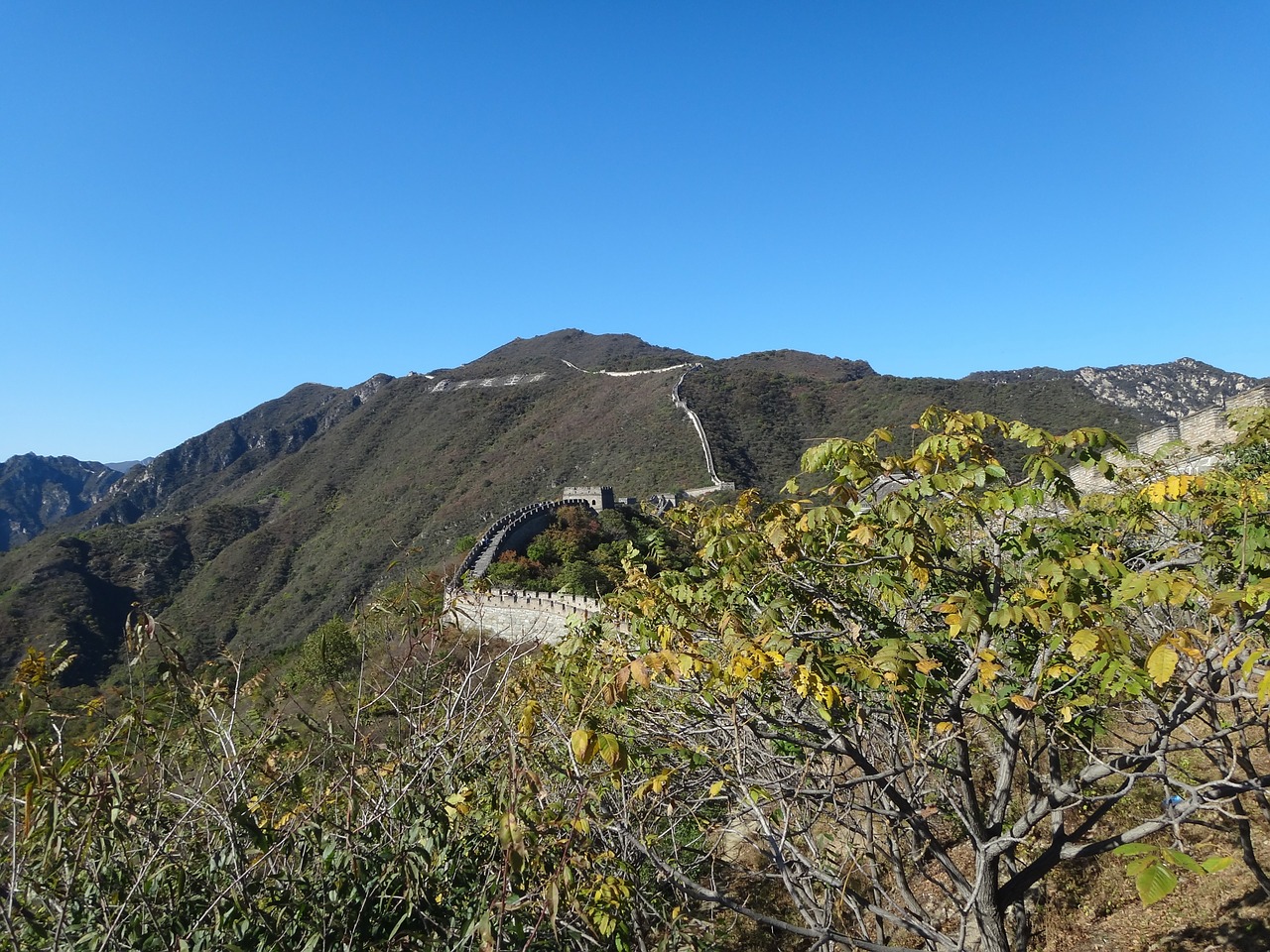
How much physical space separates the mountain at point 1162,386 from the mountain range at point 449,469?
30 cm

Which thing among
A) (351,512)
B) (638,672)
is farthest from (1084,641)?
(351,512)

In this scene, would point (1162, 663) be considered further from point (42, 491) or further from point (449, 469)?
point (42, 491)

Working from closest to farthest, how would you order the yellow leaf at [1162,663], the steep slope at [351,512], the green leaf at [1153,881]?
the green leaf at [1153,881] < the yellow leaf at [1162,663] < the steep slope at [351,512]

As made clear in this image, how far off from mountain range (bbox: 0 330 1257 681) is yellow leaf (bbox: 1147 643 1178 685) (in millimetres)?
28821

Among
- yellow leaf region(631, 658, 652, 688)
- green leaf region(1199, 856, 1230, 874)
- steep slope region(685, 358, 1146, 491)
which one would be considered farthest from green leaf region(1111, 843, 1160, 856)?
steep slope region(685, 358, 1146, 491)

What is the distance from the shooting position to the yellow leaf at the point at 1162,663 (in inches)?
76.7

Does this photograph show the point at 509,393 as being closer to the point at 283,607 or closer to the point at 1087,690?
the point at 283,607

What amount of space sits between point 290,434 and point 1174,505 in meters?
142

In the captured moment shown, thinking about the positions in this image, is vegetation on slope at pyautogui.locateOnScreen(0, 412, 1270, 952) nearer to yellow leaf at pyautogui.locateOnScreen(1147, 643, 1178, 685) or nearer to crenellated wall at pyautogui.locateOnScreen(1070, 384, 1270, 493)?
yellow leaf at pyautogui.locateOnScreen(1147, 643, 1178, 685)

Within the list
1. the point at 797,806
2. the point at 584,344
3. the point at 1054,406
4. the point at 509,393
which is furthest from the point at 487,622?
the point at 584,344

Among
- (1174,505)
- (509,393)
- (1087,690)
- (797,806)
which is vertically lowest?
(797,806)

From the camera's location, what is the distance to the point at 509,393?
8250cm

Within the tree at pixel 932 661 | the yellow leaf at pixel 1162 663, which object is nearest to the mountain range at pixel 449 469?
the tree at pixel 932 661

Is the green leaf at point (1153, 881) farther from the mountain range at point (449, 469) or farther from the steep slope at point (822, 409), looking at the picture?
the steep slope at point (822, 409)
